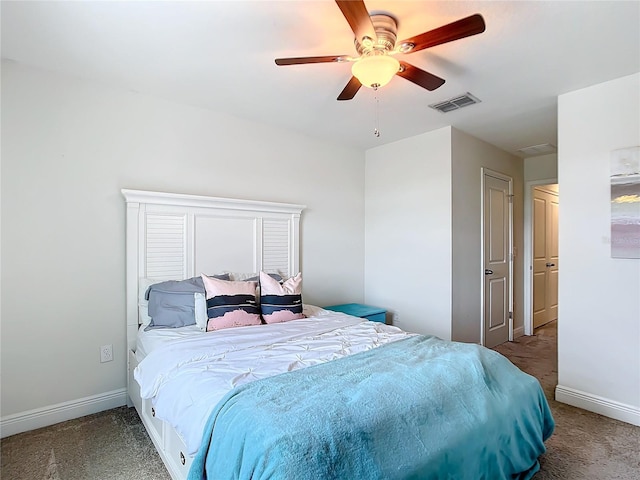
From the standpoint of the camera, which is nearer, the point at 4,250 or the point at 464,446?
the point at 464,446

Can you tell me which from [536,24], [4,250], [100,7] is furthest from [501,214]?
[4,250]

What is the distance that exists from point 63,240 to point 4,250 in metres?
0.32

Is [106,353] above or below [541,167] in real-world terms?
below

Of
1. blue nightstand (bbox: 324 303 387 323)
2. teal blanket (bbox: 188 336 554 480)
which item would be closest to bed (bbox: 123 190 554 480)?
teal blanket (bbox: 188 336 554 480)

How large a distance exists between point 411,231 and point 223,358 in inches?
105

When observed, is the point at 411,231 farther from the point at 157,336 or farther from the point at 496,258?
the point at 157,336

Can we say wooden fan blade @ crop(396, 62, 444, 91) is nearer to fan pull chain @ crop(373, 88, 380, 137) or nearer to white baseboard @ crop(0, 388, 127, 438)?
fan pull chain @ crop(373, 88, 380, 137)

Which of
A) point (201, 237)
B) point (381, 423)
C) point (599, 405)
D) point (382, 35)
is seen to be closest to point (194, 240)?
point (201, 237)

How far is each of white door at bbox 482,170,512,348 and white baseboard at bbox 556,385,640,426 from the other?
121cm

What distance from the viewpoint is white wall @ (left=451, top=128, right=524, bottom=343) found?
352cm

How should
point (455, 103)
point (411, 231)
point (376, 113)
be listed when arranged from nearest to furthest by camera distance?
point (455, 103), point (376, 113), point (411, 231)

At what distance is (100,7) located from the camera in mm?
1768

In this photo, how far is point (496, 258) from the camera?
4.22m

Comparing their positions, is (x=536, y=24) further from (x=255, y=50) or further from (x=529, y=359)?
(x=529, y=359)
